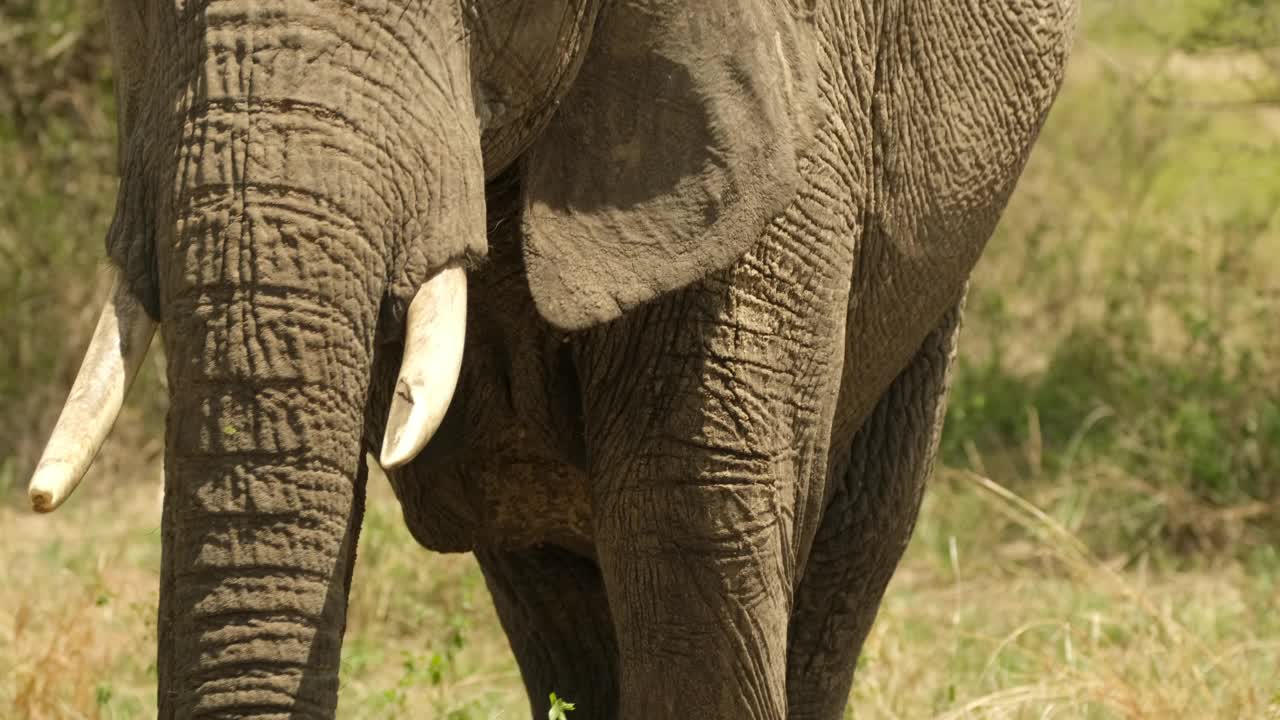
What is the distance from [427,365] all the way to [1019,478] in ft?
13.7

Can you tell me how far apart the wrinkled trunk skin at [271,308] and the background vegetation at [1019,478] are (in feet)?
4.80

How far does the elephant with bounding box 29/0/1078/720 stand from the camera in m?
2.02

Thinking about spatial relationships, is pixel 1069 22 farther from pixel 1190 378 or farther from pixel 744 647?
pixel 1190 378

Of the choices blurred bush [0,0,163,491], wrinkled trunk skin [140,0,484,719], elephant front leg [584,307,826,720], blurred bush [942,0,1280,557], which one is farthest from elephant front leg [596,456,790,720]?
blurred bush [0,0,163,491]

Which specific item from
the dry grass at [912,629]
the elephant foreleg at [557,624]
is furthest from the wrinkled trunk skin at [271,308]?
the dry grass at [912,629]

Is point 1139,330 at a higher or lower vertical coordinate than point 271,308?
lower

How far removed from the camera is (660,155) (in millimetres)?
2455

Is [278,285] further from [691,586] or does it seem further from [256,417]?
[691,586]

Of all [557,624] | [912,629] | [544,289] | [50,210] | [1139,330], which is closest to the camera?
[544,289]

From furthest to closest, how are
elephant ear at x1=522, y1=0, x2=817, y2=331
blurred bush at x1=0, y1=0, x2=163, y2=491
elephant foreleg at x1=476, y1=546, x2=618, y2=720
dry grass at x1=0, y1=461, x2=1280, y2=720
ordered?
blurred bush at x1=0, y1=0, x2=163, y2=491 < dry grass at x1=0, y1=461, x2=1280, y2=720 < elephant foreleg at x1=476, y1=546, x2=618, y2=720 < elephant ear at x1=522, y1=0, x2=817, y2=331

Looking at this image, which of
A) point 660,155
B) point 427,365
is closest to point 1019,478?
point 660,155

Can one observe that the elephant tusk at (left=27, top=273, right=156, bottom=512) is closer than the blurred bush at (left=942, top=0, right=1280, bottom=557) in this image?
Yes

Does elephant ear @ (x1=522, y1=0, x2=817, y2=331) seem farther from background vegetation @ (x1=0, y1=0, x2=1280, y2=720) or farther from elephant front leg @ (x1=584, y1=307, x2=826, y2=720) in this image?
background vegetation @ (x1=0, y1=0, x2=1280, y2=720)

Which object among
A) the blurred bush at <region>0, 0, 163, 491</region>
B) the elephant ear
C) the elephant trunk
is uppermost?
the blurred bush at <region>0, 0, 163, 491</region>
